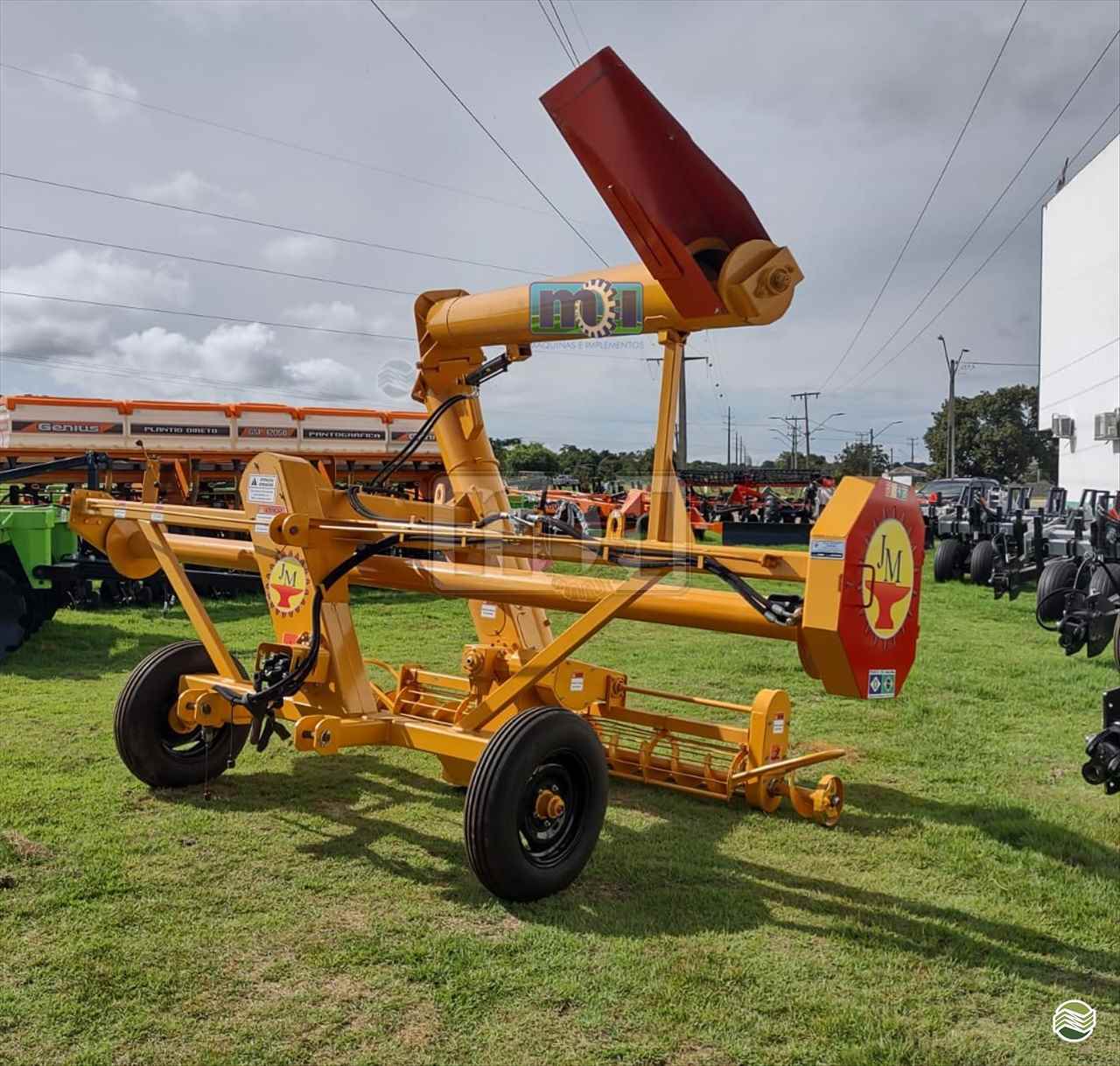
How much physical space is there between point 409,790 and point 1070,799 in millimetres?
3655

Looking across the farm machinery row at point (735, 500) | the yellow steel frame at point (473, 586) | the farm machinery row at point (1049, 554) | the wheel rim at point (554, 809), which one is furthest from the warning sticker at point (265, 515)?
the farm machinery row at point (735, 500)

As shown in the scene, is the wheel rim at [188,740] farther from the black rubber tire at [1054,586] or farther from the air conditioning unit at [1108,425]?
the air conditioning unit at [1108,425]

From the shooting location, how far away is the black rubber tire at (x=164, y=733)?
5.22 meters

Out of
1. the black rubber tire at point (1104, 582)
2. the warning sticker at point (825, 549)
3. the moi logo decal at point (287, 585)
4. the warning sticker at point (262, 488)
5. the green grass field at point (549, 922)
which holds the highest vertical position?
the warning sticker at point (262, 488)

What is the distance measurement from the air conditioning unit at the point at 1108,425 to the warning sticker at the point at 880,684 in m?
32.0

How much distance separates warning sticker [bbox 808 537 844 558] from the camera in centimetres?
373

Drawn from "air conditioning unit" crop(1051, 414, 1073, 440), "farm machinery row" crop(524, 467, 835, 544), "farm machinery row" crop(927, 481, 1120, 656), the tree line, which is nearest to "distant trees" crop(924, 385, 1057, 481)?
the tree line

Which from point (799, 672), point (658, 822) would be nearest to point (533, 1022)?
point (658, 822)

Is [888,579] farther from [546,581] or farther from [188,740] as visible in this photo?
[188,740]

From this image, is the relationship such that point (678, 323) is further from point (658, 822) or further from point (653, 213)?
point (658, 822)

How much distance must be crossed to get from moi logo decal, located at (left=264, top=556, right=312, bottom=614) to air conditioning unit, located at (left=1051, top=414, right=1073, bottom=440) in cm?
3705

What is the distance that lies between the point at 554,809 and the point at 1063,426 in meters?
37.4

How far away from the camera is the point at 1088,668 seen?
30.5 feet

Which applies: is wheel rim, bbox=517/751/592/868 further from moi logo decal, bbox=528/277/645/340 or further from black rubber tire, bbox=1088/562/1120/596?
black rubber tire, bbox=1088/562/1120/596
